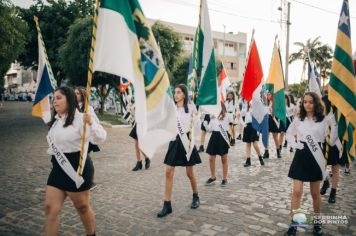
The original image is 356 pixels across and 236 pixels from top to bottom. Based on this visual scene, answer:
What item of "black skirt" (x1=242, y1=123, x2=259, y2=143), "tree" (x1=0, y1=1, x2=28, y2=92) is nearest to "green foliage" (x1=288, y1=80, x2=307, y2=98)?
"black skirt" (x1=242, y1=123, x2=259, y2=143)

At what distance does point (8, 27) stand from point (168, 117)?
13123 millimetres

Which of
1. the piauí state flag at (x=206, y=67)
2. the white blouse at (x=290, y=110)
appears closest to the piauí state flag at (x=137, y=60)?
the piauí state flag at (x=206, y=67)

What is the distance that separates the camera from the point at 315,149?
4.39m

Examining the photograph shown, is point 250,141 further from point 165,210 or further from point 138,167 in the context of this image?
point 165,210

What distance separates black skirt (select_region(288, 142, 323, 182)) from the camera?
429 centimetres

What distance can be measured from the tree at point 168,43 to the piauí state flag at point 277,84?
53.8 feet

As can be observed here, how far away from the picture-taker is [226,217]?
492cm

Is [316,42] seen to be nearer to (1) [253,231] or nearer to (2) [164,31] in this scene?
(2) [164,31]

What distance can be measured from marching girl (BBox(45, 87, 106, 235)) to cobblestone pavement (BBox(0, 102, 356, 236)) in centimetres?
107

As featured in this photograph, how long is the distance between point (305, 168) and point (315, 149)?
303mm

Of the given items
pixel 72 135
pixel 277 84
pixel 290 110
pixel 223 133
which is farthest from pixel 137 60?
pixel 290 110

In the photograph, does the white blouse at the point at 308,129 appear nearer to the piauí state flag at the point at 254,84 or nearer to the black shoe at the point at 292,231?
the black shoe at the point at 292,231

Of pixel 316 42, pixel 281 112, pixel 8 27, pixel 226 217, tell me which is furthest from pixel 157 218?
pixel 316 42

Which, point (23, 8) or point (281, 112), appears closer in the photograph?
point (281, 112)
